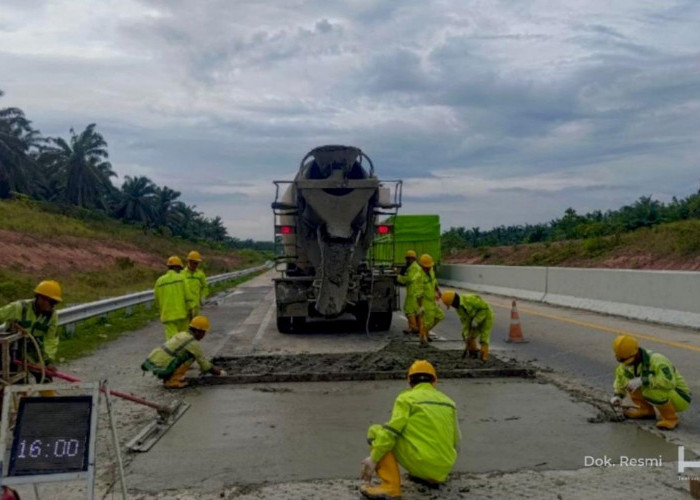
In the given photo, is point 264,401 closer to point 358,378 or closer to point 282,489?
point 358,378

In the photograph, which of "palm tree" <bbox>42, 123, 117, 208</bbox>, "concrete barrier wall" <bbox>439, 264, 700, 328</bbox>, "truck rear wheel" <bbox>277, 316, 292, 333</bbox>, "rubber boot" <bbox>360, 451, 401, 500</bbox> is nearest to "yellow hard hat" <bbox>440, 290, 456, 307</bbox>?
"rubber boot" <bbox>360, 451, 401, 500</bbox>

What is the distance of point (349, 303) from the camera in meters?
14.8

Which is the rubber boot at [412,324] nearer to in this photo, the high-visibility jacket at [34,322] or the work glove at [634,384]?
the work glove at [634,384]

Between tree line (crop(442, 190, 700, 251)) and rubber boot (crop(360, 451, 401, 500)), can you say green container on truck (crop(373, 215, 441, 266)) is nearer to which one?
tree line (crop(442, 190, 700, 251))

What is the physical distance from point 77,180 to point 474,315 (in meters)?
68.7

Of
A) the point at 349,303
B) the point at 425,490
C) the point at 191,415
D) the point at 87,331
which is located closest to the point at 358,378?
the point at 191,415

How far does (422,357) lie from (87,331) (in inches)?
310

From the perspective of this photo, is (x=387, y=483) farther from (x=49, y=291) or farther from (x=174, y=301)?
(x=174, y=301)

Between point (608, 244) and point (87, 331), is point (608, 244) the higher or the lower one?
the higher one

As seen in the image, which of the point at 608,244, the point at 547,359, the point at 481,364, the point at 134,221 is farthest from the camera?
the point at 134,221

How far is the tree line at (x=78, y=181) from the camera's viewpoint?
203 feet

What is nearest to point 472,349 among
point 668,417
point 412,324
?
point 412,324

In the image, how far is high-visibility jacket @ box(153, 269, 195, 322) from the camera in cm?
1093

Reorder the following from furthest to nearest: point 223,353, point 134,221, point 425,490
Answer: point 134,221
point 223,353
point 425,490
